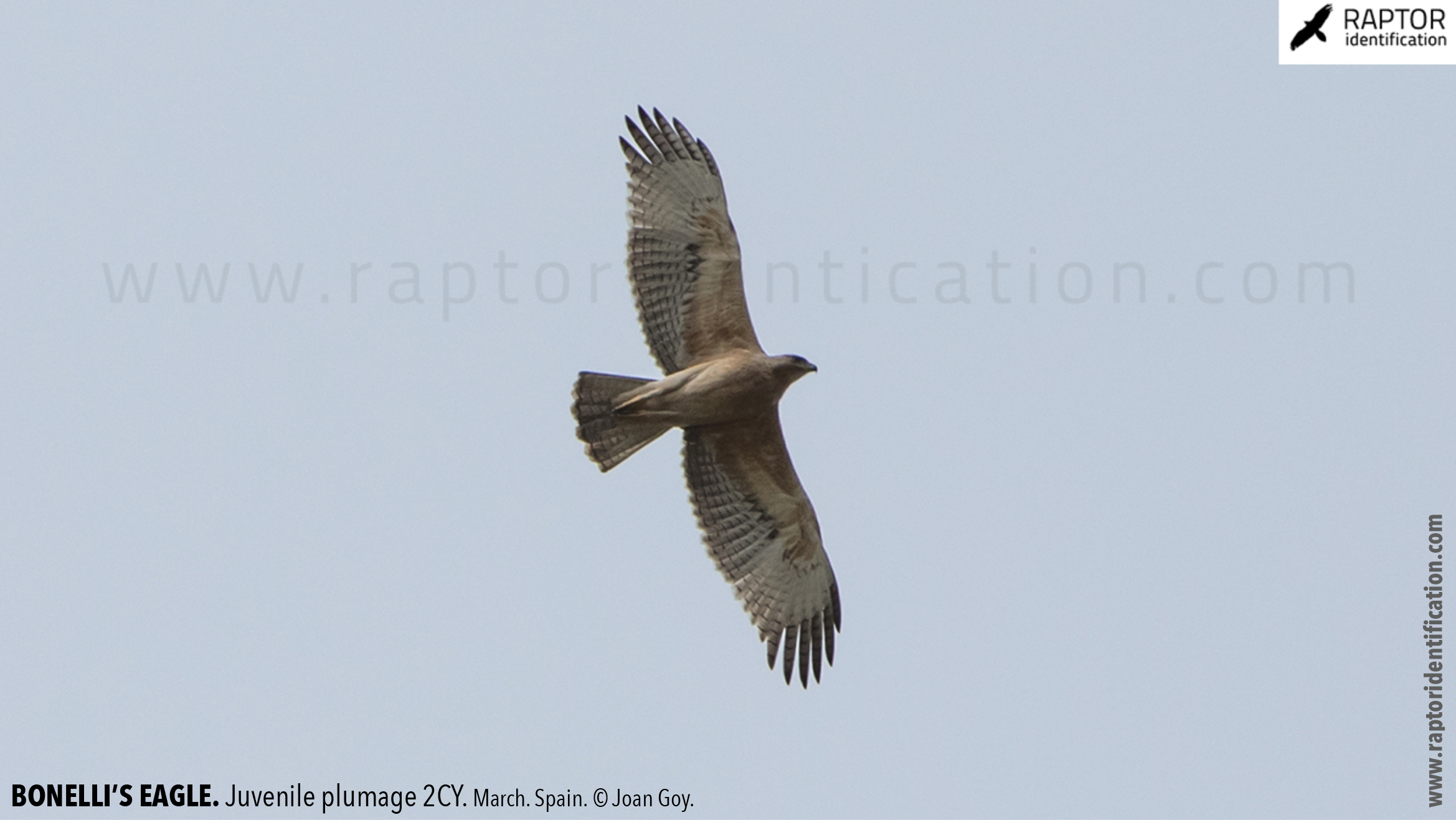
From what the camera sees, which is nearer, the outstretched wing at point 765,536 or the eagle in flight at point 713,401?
the eagle in flight at point 713,401

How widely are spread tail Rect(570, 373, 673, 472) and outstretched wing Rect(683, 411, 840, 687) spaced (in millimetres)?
454

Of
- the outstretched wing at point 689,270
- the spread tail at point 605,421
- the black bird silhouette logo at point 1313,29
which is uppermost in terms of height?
the black bird silhouette logo at point 1313,29

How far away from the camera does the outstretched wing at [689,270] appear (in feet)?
38.5

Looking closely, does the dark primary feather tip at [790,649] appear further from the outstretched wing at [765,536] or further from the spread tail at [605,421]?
the spread tail at [605,421]

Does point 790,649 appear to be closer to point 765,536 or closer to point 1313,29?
point 765,536

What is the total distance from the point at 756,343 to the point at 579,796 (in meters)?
2.96

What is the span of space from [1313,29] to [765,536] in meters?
5.23

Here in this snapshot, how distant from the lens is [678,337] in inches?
464

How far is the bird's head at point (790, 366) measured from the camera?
11.5 metres

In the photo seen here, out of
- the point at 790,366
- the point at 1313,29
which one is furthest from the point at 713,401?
the point at 1313,29

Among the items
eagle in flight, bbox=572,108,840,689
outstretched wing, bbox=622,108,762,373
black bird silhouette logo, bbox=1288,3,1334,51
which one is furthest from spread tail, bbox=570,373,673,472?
black bird silhouette logo, bbox=1288,3,1334,51

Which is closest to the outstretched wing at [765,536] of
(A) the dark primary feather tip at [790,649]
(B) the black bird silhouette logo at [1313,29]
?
(A) the dark primary feather tip at [790,649]

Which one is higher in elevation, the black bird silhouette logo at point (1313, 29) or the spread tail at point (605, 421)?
the black bird silhouette logo at point (1313, 29)

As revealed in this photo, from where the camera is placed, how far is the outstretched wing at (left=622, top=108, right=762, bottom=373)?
11.8m
